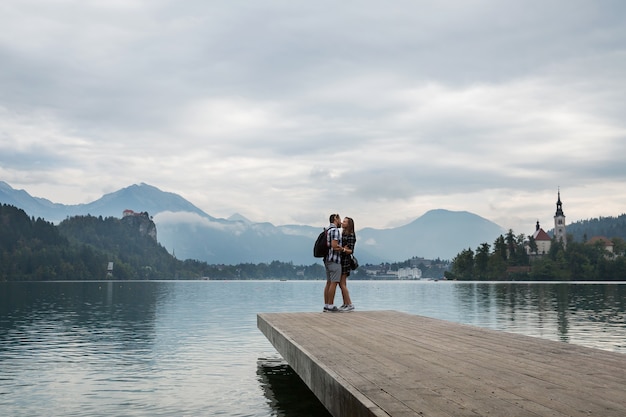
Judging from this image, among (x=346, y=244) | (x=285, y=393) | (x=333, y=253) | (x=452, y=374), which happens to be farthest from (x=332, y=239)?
(x=452, y=374)

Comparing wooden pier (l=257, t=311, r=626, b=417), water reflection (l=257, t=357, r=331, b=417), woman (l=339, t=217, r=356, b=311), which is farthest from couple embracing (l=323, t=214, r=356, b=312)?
wooden pier (l=257, t=311, r=626, b=417)

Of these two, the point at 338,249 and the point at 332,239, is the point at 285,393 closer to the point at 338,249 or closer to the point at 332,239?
the point at 338,249

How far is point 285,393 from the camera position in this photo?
14.4 m

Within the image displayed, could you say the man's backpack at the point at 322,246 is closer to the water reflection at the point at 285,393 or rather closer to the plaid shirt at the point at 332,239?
the plaid shirt at the point at 332,239

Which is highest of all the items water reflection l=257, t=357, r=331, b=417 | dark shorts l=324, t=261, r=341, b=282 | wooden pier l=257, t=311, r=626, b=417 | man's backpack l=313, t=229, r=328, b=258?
man's backpack l=313, t=229, r=328, b=258

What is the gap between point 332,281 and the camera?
64.3 feet

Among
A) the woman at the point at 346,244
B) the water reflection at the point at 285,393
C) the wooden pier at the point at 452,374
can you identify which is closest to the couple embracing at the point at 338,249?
the woman at the point at 346,244

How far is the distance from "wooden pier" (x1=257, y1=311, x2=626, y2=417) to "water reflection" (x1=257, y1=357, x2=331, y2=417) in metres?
0.96

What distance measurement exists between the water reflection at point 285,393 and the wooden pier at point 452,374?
96 cm

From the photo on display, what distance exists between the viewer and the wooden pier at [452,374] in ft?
20.5

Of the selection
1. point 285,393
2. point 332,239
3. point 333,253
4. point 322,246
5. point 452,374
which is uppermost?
point 332,239

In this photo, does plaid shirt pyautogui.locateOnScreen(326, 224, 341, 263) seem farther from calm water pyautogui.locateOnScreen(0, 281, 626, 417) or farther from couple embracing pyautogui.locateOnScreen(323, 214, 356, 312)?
calm water pyautogui.locateOnScreen(0, 281, 626, 417)

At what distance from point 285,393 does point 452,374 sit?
6.89 meters

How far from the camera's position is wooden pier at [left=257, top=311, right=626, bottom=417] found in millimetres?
6238
